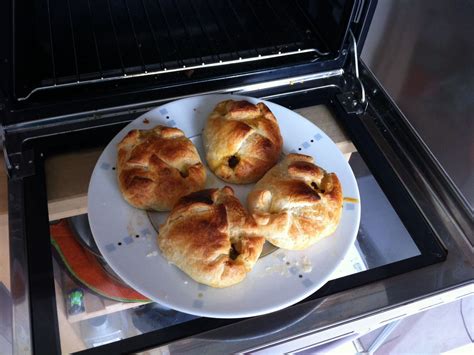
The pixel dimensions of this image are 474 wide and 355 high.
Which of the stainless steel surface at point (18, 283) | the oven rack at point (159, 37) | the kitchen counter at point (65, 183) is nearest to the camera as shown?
the stainless steel surface at point (18, 283)

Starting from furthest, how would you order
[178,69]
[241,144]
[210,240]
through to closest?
[178,69] → [241,144] → [210,240]

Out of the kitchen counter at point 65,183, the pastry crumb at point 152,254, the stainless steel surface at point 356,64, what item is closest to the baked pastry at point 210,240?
the pastry crumb at point 152,254

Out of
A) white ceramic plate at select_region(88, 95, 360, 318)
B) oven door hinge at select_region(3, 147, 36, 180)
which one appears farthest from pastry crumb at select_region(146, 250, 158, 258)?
oven door hinge at select_region(3, 147, 36, 180)

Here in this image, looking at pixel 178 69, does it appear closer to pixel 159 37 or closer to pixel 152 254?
pixel 159 37

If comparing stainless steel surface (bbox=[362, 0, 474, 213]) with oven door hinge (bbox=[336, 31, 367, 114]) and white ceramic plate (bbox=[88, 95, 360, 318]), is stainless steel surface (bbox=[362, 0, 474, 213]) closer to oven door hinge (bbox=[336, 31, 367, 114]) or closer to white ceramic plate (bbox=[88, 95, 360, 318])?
oven door hinge (bbox=[336, 31, 367, 114])

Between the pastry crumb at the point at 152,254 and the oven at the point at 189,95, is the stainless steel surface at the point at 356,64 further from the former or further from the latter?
the pastry crumb at the point at 152,254

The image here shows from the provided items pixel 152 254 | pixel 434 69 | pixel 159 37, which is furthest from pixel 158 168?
pixel 434 69
